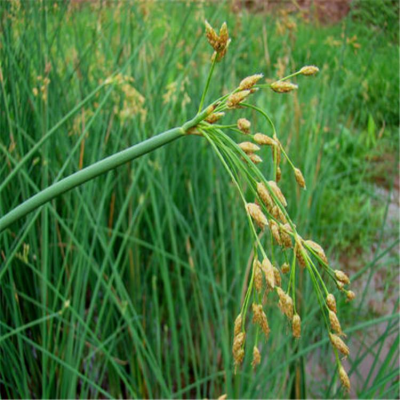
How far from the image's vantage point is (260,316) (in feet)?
1.61

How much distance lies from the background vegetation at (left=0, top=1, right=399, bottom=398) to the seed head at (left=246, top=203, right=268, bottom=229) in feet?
1.97

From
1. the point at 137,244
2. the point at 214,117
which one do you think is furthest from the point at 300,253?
the point at 137,244

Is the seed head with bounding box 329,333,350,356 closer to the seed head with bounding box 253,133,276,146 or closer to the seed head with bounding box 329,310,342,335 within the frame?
the seed head with bounding box 329,310,342,335

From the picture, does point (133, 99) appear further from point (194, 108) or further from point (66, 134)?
point (194, 108)

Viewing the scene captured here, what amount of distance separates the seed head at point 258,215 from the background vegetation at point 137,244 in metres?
0.60

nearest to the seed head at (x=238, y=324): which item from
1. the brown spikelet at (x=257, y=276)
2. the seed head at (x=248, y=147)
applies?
the brown spikelet at (x=257, y=276)

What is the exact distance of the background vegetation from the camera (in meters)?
1.23

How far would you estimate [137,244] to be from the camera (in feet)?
4.94

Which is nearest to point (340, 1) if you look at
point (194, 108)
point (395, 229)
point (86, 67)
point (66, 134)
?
point (395, 229)

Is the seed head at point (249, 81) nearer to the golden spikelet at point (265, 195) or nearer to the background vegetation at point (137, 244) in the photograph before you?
the golden spikelet at point (265, 195)

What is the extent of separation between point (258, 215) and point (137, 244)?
1.04 metres

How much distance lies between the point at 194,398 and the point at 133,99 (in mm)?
720

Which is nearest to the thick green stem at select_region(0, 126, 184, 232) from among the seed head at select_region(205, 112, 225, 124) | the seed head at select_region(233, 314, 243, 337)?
the seed head at select_region(205, 112, 225, 124)

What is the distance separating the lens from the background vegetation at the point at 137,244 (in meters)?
1.23
